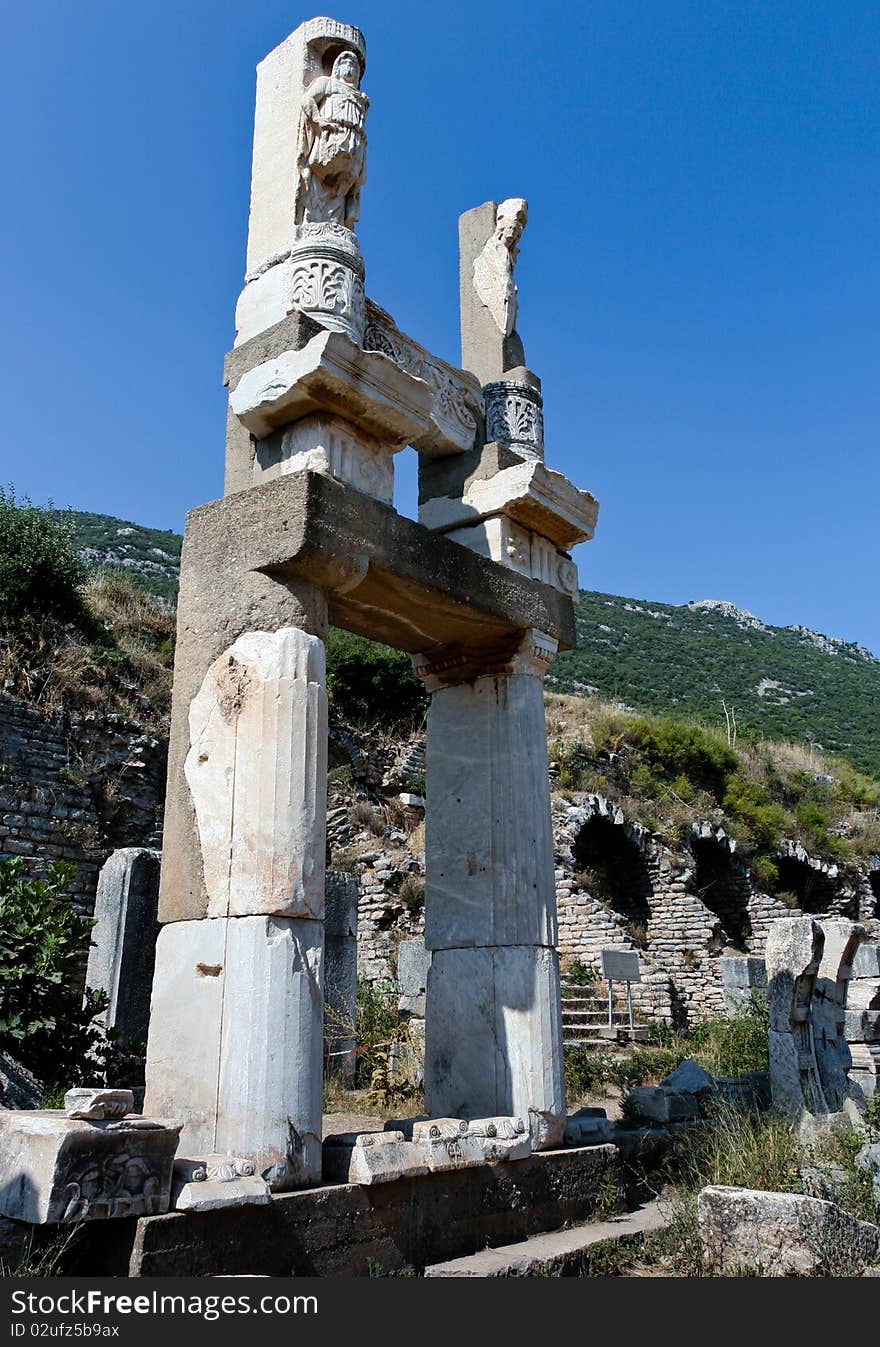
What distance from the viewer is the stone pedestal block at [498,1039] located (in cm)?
555

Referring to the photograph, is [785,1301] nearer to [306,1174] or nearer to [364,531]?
[306,1174]

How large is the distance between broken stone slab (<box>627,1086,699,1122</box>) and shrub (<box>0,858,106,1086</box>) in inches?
140

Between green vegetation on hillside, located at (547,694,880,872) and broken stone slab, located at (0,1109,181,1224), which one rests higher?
green vegetation on hillside, located at (547,694,880,872)

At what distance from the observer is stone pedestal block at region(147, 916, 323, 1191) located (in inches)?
162

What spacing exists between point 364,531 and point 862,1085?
6404 mm

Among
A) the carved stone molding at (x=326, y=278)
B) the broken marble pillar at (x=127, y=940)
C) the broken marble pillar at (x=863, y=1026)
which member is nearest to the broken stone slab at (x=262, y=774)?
the carved stone molding at (x=326, y=278)

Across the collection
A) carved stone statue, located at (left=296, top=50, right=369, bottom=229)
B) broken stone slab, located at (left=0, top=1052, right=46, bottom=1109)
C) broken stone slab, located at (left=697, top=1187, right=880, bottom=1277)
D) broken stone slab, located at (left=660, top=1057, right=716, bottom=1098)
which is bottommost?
broken stone slab, located at (left=697, top=1187, right=880, bottom=1277)

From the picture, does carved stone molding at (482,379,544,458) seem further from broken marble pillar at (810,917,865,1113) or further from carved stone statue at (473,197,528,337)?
broken marble pillar at (810,917,865,1113)

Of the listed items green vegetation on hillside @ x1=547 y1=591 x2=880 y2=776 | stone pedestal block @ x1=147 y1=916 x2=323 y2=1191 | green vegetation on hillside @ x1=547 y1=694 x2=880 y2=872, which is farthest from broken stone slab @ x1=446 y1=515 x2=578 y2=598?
green vegetation on hillside @ x1=547 y1=591 x2=880 y2=776

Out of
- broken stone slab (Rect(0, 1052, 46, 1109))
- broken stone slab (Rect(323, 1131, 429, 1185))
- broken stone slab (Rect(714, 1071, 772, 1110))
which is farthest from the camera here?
broken stone slab (Rect(714, 1071, 772, 1110))

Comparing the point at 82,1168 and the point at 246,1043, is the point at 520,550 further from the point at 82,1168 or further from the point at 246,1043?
the point at 82,1168

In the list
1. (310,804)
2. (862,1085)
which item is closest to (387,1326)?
(310,804)

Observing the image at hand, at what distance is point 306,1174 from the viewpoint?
4164 millimetres

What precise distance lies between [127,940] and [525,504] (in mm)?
5639
